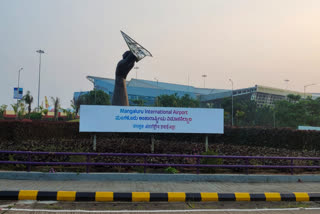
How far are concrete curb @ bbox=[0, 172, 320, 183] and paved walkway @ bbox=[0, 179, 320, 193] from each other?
26 cm

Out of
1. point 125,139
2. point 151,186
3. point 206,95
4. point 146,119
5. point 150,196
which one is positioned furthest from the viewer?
point 206,95

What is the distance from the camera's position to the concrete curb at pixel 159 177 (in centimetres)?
877

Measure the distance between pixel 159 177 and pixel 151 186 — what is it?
892 mm

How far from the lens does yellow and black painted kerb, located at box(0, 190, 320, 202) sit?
6902 mm

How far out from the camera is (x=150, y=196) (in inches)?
281

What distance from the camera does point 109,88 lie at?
95.1 m

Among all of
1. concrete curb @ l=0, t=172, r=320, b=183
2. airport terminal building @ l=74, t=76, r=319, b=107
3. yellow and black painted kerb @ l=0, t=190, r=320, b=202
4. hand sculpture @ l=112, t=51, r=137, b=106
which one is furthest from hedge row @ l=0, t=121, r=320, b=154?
airport terminal building @ l=74, t=76, r=319, b=107

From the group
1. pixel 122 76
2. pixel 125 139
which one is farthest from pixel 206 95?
pixel 125 139

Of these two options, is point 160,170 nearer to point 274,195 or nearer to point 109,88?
point 274,195

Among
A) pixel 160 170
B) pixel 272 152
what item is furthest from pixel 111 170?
pixel 272 152

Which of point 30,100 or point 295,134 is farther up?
point 30,100

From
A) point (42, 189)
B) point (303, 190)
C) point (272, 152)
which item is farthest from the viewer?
point (272, 152)

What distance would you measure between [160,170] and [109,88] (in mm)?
87138

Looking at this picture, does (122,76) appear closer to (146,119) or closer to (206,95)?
(146,119)
